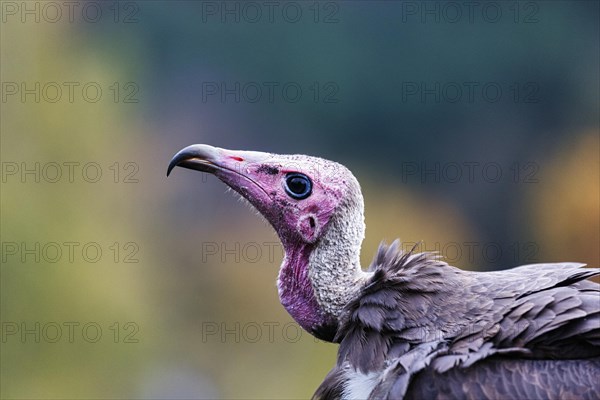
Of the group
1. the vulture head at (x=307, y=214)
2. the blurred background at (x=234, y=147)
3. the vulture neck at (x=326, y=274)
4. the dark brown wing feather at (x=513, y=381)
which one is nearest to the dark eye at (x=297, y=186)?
the vulture head at (x=307, y=214)

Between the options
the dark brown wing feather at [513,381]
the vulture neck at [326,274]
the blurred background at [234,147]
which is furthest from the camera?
the blurred background at [234,147]

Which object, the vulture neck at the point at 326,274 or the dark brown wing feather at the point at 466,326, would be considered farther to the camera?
the vulture neck at the point at 326,274

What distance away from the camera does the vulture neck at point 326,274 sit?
2.91 meters

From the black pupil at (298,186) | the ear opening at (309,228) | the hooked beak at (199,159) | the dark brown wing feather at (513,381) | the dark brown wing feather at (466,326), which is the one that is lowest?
the dark brown wing feather at (513,381)

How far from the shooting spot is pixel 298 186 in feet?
9.81

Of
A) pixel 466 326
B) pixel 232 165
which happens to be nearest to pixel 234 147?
pixel 232 165

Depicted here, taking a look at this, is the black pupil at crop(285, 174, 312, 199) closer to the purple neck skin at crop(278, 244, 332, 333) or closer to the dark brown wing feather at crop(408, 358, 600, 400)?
the purple neck skin at crop(278, 244, 332, 333)

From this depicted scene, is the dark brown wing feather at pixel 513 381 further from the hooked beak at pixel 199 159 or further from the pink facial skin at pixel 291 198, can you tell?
the hooked beak at pixel 199 159

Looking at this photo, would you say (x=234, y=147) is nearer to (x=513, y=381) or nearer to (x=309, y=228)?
(x=309, y=228)

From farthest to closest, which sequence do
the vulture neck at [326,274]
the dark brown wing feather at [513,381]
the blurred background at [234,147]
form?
the blurred background at [234,147] → the vulture neck at [326,274] → the dark brown wing feather at [513,381]

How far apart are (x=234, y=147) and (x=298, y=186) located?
167 inches

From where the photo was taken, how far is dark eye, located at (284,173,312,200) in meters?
2.97

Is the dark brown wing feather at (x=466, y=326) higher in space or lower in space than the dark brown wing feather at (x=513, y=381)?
higher

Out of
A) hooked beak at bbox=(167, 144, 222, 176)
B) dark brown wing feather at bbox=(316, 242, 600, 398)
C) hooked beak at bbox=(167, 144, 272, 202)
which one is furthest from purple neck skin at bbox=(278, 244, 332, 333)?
A: hooked beak at bbox=(167, 144, 222, 176)
